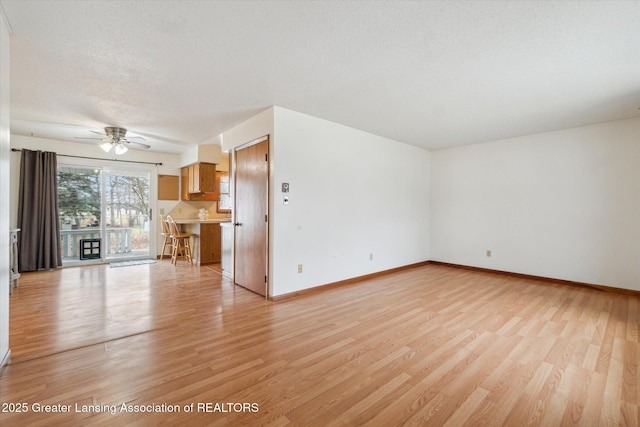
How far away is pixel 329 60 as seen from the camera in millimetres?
2434

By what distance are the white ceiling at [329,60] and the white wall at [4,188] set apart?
21 cm

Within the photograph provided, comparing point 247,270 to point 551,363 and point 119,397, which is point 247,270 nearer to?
point 119,397

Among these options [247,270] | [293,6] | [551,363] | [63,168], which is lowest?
[551,363]

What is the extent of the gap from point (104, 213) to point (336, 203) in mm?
5314

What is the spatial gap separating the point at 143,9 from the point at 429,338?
134 inches

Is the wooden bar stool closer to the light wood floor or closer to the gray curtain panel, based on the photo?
the gray curtain panel

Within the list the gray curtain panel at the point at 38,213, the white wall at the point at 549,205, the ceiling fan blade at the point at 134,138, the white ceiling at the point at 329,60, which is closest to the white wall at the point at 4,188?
the white ceiling at the point at 329,60

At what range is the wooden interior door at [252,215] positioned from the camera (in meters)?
3.75

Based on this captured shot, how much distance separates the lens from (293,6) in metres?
1.79

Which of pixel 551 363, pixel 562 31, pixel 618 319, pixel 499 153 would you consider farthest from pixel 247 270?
pixel 499 153

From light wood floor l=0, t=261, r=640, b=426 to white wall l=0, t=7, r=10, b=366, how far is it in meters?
0.30

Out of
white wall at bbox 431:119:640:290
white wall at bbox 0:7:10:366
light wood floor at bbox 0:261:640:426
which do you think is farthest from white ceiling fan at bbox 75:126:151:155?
white wall at bbox 431:119:640:290

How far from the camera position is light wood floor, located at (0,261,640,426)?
1.66 meters

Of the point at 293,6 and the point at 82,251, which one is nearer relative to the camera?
the point at 293,6
